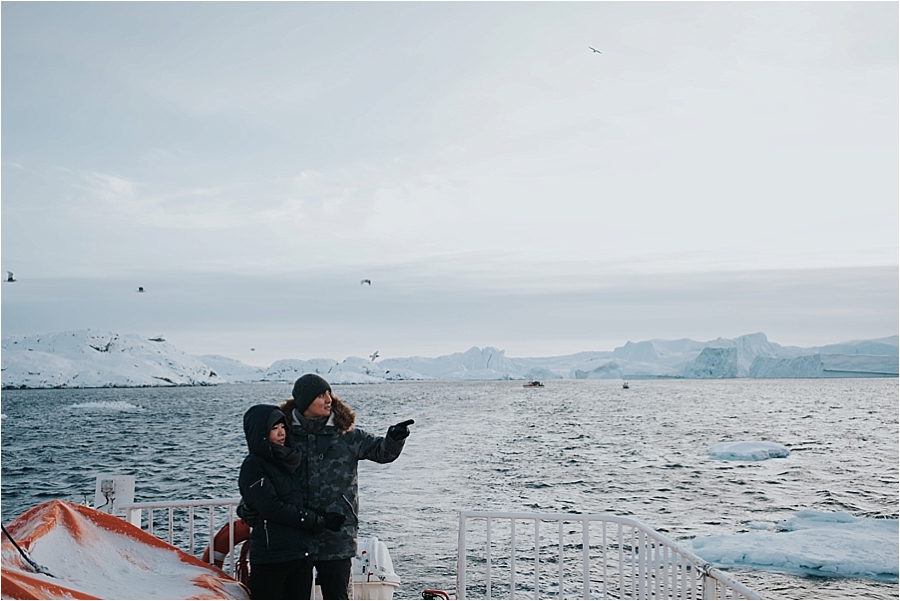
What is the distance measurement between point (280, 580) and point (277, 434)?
99cm

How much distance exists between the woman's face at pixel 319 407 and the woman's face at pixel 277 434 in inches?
8.8

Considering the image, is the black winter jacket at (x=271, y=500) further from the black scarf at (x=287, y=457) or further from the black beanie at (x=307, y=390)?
the black beanie at (x=307, y=390)

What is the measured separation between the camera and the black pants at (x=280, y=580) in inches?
181

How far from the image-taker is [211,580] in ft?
16.1

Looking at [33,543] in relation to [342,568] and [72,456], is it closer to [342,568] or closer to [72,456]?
[342,568]

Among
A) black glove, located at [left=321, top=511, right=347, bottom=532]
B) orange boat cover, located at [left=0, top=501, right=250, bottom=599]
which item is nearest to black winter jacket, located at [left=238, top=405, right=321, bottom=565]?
black glove, located at [left=321, top=511, right=347, bottom=532]

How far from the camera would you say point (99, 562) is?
184 inches

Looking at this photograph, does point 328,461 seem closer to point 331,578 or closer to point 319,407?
point 319,407

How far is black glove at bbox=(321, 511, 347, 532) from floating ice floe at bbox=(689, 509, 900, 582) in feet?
43.2

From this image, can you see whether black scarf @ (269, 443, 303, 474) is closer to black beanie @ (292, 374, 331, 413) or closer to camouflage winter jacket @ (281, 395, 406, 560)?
camouflage winter jacket @ (281, 395, 406, 560)

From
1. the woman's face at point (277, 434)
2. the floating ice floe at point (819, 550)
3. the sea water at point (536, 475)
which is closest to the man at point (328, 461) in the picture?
the woman's face at point (277, 434)

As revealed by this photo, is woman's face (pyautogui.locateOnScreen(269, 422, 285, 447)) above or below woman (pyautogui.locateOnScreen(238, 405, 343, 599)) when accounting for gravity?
above

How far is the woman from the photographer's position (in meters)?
4.45

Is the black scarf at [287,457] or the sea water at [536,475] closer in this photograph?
the black scarf at [287,457]
